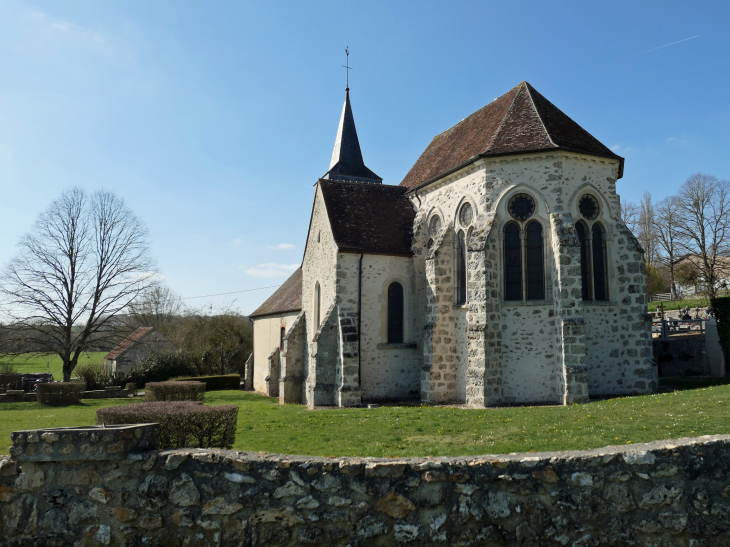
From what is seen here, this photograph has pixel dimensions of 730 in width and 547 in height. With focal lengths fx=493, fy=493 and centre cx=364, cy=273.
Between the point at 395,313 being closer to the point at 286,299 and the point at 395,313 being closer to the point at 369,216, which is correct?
the point at 369,216

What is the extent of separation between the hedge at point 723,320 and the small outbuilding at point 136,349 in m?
31.4

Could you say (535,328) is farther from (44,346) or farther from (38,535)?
(44,346)

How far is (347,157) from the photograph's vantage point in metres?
29.8

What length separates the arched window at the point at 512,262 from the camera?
16078 mm

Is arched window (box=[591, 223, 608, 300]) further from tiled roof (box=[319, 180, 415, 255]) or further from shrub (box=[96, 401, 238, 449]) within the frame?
shrub (box=[96, 401, 238, 449])

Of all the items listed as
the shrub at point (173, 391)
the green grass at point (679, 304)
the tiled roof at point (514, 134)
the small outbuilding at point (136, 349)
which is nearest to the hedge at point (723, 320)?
the tiled roof at point (514, 134)

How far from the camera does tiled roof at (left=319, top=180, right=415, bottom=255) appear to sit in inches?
752

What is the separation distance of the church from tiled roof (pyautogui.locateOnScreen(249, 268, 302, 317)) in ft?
14.1

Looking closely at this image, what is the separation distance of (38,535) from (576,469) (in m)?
5.24

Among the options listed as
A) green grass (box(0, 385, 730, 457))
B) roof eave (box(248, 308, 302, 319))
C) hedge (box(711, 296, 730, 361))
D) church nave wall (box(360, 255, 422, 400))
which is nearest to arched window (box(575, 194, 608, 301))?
green grass (box(0, 385, 730, 457))

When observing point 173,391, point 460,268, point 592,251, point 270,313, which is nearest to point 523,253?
point 592,251

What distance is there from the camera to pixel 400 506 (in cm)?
456

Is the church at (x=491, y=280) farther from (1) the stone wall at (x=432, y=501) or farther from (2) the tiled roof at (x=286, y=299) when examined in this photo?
(1) the stone wall at (x=432, y=501)

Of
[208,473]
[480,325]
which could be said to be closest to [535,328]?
[480,325]
